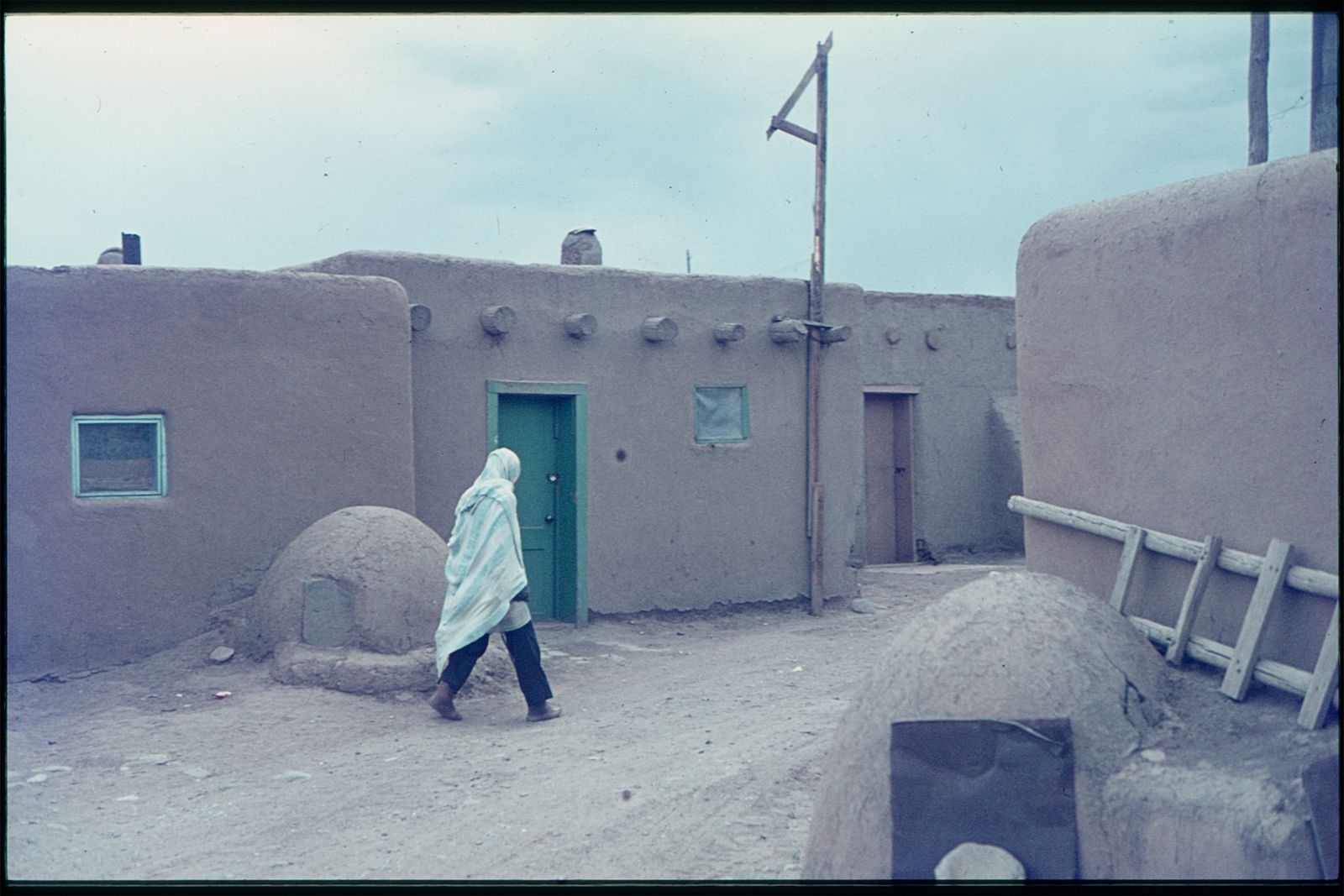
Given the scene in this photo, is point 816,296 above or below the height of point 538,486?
above

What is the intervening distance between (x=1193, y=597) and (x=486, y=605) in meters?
4.03

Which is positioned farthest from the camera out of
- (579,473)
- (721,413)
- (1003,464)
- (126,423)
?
(1003,464)

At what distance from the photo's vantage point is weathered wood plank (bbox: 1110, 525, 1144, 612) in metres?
4.75

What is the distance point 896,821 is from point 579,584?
253 inches

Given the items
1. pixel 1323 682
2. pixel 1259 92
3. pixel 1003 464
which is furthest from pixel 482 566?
pixel 1003 464

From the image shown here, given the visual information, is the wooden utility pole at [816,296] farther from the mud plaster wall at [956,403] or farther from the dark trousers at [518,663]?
the dark trousers at [518,663]

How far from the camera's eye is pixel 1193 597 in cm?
438

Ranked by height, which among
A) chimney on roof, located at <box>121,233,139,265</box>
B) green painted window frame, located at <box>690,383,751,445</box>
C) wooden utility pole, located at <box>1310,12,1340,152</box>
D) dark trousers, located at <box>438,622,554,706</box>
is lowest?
dark trousers, located at <box>438,622,554,706</box>

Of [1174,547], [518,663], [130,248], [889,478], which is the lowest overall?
[518,663]

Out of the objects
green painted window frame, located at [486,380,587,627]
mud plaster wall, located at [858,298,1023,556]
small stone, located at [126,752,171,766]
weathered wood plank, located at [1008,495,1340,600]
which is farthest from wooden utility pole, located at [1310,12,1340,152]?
mud plaster wall, located at [858,298,1023,556]

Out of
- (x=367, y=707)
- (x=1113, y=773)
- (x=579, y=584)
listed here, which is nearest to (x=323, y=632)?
(x=367, y=707)

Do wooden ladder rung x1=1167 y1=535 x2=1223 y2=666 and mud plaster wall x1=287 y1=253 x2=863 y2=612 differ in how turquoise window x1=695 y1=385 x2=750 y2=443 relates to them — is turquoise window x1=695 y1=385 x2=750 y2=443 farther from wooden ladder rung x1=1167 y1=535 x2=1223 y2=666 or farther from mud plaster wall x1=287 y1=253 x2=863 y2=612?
wooden ladder rung x1=1167 y1=535 x2=1223 y2=666

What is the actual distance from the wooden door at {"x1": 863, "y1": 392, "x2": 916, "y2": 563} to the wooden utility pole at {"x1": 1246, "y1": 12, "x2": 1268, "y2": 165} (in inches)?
215

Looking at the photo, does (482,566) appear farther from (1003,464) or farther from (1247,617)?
(1003,464)
